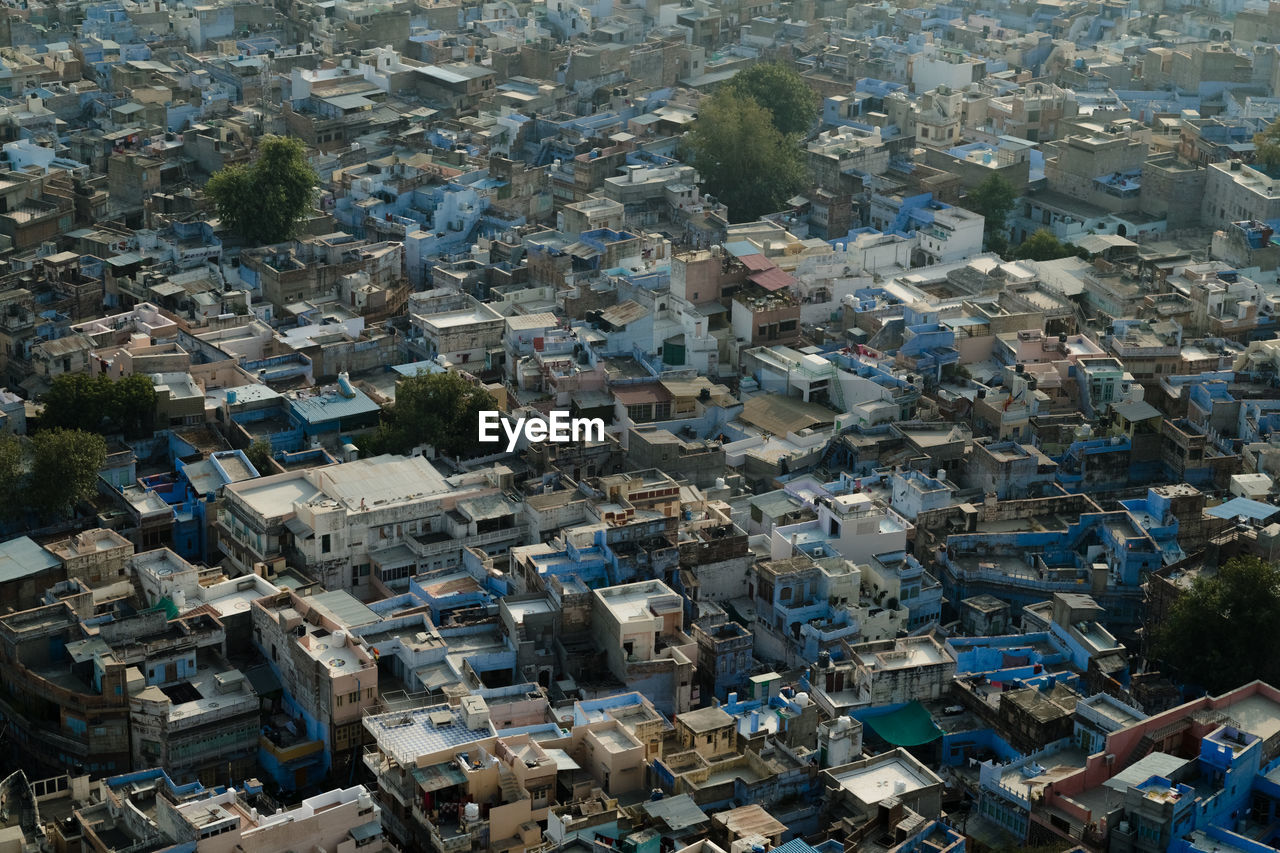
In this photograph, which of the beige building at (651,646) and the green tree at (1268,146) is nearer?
the beige building at (651,646)

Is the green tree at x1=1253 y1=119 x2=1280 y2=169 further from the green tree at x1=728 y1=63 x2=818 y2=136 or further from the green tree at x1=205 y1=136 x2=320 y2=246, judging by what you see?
the green tree at x1=205 y1=136 x2=320 y2=246

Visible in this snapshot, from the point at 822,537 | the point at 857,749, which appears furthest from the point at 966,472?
the point at 857,749

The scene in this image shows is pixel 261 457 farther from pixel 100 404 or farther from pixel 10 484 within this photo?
pixel 10 484

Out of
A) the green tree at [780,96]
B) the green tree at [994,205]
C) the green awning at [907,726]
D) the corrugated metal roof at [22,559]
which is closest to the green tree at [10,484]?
the corrugated metal roof at [22,559]

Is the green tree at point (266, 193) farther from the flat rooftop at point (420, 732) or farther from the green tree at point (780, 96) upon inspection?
the flat rooftop at point (420, 732)

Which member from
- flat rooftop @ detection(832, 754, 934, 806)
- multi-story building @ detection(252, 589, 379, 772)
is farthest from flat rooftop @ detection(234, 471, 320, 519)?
flat rooftop @ detection(832, 754, 934, 806)

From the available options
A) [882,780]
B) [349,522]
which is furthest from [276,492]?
[882,780]

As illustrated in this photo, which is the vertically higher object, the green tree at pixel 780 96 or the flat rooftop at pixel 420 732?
the green tree at pixel 780 96
